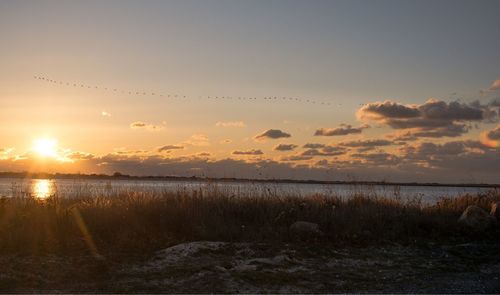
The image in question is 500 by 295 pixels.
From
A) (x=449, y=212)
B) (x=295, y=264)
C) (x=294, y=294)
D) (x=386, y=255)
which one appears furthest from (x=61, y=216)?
(x=449, y=212)

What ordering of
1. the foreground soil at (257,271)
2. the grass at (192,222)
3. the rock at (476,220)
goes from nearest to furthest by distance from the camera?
the foreground soil at (257,271) → the grass at (192,222) → the rock at (476,220)

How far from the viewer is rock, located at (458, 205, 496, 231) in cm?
1822

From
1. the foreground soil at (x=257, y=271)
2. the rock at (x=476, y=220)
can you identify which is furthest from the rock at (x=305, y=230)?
the rock at (x=476, y=220)

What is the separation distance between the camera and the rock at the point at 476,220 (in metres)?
18.2

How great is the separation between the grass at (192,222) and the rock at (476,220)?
0.38m

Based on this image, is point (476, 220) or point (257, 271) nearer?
point (257, 271)

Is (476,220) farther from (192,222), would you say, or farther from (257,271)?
(257,271)

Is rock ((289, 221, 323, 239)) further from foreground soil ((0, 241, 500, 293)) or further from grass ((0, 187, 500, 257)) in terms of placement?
foreground soil ((0, 241, 500, 293))

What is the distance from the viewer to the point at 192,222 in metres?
16.1

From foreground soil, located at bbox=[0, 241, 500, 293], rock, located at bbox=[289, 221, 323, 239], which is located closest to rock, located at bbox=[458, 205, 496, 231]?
foreground soil, located at bbox=[0, 241, 500, 293]

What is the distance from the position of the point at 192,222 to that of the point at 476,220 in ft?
30.9

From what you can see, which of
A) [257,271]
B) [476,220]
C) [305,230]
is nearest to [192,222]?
[305,230]

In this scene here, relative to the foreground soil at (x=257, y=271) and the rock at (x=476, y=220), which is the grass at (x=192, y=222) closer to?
the rock at (x=476, y=220)

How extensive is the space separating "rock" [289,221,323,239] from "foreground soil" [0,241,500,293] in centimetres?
90
